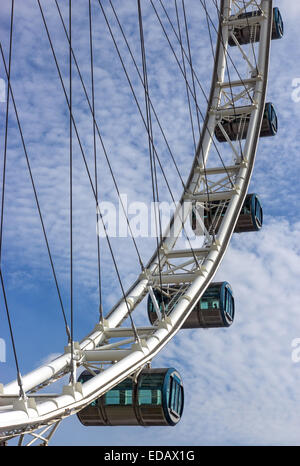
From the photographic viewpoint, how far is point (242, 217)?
Answer: 27641 mm

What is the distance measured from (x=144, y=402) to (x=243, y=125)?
1623cm

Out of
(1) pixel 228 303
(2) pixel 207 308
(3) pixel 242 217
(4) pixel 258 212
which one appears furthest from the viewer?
(4) pixel 258 212

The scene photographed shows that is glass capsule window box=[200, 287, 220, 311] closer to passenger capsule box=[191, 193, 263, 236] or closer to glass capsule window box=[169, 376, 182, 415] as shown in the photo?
passenger capsule box=[191, 193, 263, 236]

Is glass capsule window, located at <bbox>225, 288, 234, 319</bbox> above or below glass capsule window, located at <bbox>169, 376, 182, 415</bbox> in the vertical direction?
above

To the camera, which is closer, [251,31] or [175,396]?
[175,396]

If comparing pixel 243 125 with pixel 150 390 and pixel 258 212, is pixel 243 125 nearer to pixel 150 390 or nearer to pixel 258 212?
pixel 258 212

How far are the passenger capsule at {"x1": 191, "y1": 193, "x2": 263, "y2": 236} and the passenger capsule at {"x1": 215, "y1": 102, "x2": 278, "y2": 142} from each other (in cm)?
349

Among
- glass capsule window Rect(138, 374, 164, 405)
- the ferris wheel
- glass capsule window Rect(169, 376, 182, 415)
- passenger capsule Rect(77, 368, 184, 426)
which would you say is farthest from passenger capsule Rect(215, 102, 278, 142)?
glass capsule window Rect(138, 374, 164, 405)

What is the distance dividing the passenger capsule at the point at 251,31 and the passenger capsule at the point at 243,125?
3.72m

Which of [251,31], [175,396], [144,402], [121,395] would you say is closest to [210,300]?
[175,396]

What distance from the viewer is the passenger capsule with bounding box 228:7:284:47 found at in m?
33.2

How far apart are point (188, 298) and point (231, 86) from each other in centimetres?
1326
